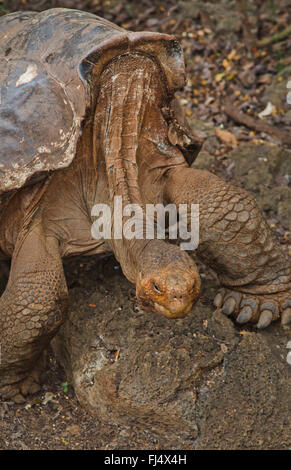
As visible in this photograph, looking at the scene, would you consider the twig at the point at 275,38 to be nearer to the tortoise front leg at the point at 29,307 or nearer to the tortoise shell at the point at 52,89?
the tortoise shell at the point at 52,89

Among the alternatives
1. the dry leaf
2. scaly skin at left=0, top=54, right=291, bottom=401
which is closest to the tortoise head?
scaly skin at left=0, top=54, right=291, bottom=401

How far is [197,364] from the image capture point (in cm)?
351

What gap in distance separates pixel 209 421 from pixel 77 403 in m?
0.86

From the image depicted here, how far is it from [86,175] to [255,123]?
250 centimetres

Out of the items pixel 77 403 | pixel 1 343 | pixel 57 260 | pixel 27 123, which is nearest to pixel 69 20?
pixel 27 123

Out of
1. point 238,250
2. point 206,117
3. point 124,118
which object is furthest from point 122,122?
point 206,117

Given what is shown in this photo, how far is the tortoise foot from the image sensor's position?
3887 millimetres

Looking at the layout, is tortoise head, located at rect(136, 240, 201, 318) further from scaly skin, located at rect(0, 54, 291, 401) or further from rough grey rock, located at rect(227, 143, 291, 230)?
rough grey rock, located at rect(227, 143, 291, 230)

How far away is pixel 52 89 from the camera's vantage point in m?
3.62

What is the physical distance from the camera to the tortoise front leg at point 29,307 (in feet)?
11.7

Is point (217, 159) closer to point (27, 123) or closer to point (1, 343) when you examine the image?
point (27, 123)

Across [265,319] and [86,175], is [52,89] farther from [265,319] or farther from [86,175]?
[265,319]

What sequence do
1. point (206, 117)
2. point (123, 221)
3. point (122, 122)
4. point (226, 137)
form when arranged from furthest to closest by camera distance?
point (206, 117)
point (226, 137)
point (122, 122)
point (123, 221)

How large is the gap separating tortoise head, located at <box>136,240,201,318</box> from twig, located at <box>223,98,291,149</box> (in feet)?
9.90
